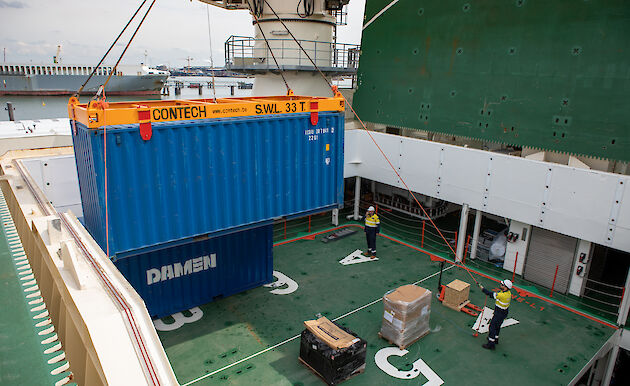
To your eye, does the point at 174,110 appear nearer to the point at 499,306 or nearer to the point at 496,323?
the point at 499,306

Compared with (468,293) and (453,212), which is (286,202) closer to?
(468,293)

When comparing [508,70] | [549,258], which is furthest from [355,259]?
[508,70]

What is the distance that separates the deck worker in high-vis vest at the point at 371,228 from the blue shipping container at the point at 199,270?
132 inches

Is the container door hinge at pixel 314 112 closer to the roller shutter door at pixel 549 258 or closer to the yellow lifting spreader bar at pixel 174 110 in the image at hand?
the yellow lifting spreader bar at pixel 174 110

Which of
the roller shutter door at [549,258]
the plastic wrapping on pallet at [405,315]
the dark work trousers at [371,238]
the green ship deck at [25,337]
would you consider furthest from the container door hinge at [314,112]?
the roller shutter door at [549,258]

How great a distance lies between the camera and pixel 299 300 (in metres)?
10.5

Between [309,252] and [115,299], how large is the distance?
34.6ft

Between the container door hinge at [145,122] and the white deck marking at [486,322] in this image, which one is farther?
the white deck marking at [486,322]

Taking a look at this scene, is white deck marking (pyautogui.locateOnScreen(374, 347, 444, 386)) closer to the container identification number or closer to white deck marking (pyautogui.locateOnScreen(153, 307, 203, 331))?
white deck marking (pyautogui.locateOnScreen(153, 307, 203, 331))

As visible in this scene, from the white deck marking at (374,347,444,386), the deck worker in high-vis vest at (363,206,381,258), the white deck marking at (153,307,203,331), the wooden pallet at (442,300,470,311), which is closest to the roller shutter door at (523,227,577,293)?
the wooden pallet at (442,300,470,311)

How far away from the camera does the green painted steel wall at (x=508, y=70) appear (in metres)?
9.99

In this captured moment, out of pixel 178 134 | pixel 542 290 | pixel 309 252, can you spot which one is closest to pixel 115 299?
pixel 178 134

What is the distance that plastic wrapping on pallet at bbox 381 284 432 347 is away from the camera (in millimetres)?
8383

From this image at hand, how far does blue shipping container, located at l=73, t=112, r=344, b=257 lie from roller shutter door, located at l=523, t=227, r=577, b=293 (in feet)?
21.0
